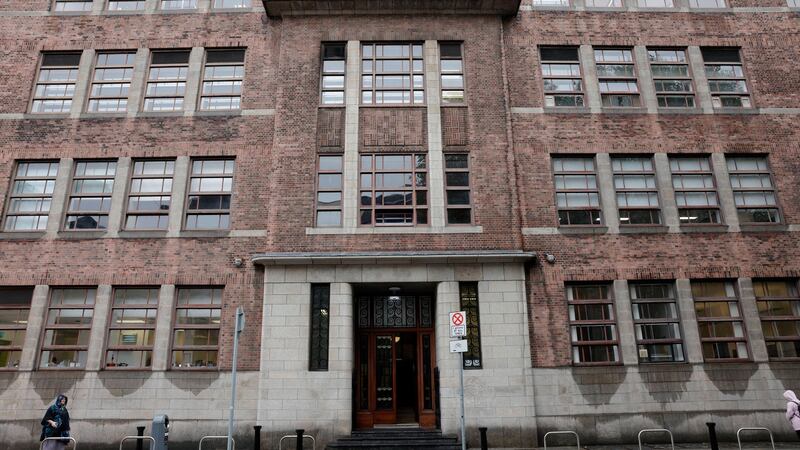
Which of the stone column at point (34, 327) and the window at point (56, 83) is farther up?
the window at point (56, 83)

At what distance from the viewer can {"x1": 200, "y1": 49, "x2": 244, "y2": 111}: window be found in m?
16.9

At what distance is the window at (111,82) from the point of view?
664 inches

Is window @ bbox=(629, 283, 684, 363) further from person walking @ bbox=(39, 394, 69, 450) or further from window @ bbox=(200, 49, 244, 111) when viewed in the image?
person walking @ bbox=(39, 394, 69, 450)

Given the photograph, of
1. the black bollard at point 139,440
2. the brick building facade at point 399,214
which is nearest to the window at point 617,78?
the brick building facade at point 399,214

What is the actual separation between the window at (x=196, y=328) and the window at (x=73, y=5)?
11.2 meters

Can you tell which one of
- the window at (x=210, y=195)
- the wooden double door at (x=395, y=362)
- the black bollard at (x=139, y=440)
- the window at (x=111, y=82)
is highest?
the window at (x=111, y=82)

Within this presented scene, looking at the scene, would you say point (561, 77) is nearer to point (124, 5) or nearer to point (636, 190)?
point (636, 190)

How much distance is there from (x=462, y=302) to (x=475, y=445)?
3942 millimetres

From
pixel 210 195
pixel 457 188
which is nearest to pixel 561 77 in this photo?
pixel 457 188

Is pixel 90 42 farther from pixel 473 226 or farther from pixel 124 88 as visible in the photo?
pixel 473 226

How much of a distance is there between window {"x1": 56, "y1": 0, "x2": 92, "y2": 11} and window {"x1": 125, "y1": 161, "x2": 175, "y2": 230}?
659cm

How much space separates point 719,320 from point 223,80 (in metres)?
17.8

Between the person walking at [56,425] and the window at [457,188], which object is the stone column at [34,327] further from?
the window at [457,188]

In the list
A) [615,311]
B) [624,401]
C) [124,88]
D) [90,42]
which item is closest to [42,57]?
[90,42]
